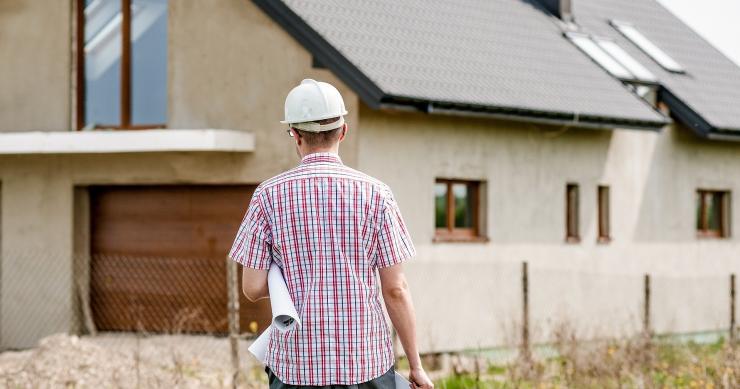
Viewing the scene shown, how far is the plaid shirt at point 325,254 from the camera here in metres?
4.24

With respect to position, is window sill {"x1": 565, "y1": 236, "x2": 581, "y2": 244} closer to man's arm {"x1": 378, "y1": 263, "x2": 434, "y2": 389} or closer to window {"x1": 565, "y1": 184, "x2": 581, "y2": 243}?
window {"x1": 565, "y1": 184, "x2": 581, "y2": 243}

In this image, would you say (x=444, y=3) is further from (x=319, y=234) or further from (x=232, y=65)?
(x=319, y=234)

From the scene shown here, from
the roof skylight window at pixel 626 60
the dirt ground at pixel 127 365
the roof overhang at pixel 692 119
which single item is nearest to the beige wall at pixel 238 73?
the dirt ground at pixel 127 365

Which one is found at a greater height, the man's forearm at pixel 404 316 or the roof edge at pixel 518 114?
the roof edge at pixel 518 114

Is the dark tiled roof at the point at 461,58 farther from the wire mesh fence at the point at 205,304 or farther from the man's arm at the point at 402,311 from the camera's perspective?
the man's arm at the point at 402,311

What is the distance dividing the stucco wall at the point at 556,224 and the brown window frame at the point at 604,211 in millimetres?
121

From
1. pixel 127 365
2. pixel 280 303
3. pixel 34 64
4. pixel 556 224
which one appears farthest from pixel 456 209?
pixel 280 303

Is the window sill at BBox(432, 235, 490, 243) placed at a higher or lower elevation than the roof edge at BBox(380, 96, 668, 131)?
lower

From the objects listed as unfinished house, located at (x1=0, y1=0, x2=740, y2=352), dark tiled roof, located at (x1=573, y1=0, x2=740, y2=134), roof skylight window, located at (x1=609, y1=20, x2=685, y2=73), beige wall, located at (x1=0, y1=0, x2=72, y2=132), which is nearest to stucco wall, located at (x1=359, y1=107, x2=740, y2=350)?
unfinished house, located at (x1=0, y1=0, x2=740, y2=352)

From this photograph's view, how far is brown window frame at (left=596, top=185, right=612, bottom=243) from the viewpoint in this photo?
57.5 ft

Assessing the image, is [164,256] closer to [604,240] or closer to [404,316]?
[604,240]

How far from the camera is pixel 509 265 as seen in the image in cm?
1581

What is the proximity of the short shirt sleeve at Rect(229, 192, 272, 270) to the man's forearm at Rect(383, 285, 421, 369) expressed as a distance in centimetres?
40

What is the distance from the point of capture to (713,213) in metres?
19.8
